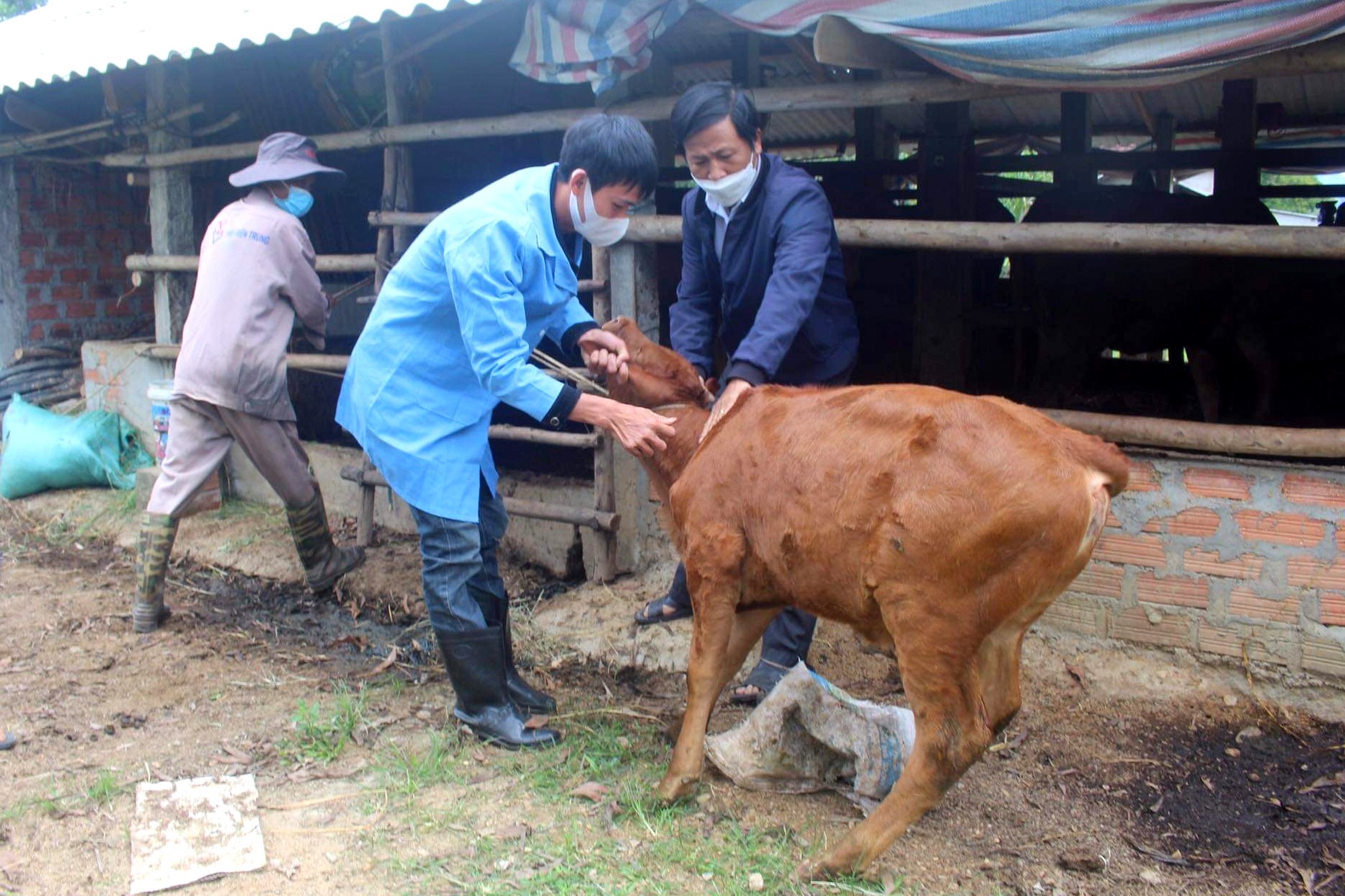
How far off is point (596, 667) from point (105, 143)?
21.1 ft

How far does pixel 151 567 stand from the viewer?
5445 mm

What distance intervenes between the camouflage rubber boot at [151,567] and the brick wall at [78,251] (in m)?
4.53

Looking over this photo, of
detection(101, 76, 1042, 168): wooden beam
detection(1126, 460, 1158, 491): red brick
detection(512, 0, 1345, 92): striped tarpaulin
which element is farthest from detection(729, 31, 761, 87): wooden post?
detection(1126, 460, 1158, 491): red brick

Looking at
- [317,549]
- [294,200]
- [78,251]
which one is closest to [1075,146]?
[294,200]

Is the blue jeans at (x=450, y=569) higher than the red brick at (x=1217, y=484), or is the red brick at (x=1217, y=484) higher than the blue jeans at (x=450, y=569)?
the red brick at (x=1217, y=484)

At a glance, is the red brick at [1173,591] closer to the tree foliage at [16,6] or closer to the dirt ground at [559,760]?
the dirt ground at [559,760]

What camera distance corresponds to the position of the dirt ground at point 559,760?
131 inches

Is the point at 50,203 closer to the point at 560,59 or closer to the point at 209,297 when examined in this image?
the point at 209,297

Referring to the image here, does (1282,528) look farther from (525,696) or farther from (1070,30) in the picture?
(525,696)

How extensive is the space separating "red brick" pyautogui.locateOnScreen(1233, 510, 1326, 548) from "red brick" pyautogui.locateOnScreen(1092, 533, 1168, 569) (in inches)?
12.0

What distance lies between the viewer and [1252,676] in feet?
14.0

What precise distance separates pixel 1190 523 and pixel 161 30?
6.25 m

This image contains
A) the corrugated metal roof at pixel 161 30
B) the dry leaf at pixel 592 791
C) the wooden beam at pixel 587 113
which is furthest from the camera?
the corrugated metal roof at pixel 161 30

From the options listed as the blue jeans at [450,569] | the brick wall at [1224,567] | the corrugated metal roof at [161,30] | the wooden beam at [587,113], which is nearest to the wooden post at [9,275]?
the corrugated metal roof at [161,30]
